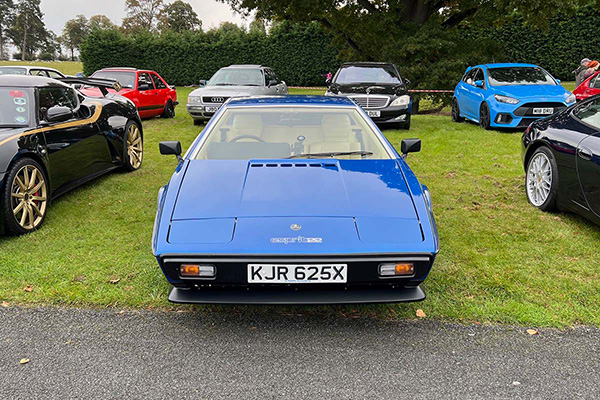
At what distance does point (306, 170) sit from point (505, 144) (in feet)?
23.3

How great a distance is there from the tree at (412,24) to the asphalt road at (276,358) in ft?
44.7

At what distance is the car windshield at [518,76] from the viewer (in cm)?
1116

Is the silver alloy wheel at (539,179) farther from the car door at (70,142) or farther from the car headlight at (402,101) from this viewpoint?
the car headlight at (402,101)

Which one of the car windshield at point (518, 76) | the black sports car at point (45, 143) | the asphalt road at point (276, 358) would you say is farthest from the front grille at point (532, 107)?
the asphalt road at point (276, 358)

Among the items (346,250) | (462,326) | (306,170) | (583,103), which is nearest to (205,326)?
(346,250)

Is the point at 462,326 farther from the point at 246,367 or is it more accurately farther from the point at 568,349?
the point at 246,367

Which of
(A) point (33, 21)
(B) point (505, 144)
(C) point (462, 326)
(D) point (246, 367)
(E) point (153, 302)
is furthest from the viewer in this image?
(A) point (33, 21)

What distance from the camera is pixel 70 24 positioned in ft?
358

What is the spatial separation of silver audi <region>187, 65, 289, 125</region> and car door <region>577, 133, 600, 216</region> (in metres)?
8.86

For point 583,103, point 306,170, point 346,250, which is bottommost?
point 346,250

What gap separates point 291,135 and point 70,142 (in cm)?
290

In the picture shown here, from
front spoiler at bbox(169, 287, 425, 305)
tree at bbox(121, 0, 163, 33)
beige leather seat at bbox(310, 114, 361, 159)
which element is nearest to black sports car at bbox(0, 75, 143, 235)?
front spoiler at bbox(169, 287, 425, 305)

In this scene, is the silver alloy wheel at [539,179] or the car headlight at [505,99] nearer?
the silver alloy wheel at [539,179]

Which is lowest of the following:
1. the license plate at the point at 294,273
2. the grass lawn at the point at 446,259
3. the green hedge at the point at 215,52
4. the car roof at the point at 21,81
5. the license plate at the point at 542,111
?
the grass lawn at the point at 446,259
